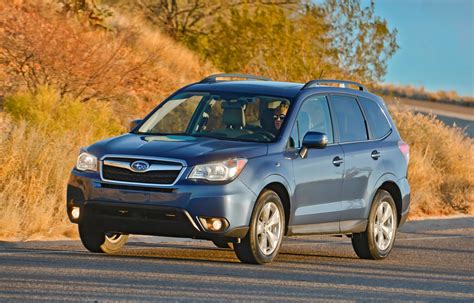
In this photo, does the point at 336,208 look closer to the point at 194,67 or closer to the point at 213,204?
the point at 213,204

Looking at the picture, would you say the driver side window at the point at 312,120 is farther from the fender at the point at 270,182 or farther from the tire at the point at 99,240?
the tire at the point at 99,240

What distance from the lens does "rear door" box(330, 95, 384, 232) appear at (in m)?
12.8

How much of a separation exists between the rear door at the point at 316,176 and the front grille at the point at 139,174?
4.64 feet

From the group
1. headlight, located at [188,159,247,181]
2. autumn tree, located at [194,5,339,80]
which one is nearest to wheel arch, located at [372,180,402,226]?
headlight, located at [188,159,247,181]

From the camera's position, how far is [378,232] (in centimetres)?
1339

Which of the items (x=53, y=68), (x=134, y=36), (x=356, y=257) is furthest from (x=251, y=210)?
(x=134, y=36)

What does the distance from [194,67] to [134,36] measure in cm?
172

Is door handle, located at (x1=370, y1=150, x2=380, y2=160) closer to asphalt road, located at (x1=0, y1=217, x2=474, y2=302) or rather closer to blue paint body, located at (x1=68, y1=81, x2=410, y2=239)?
blue paint body, located at (x1=68, y1=81, x2=410, y2=239)

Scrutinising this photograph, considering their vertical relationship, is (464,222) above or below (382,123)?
below

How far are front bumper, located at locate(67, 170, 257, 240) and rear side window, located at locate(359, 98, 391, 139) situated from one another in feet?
9.26

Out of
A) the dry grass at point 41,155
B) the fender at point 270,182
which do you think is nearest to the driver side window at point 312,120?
the fender at point 270,182

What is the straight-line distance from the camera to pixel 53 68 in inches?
880

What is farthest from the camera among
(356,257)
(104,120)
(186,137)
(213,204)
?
(104,120)

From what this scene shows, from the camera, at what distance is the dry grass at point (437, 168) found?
21562 mm
